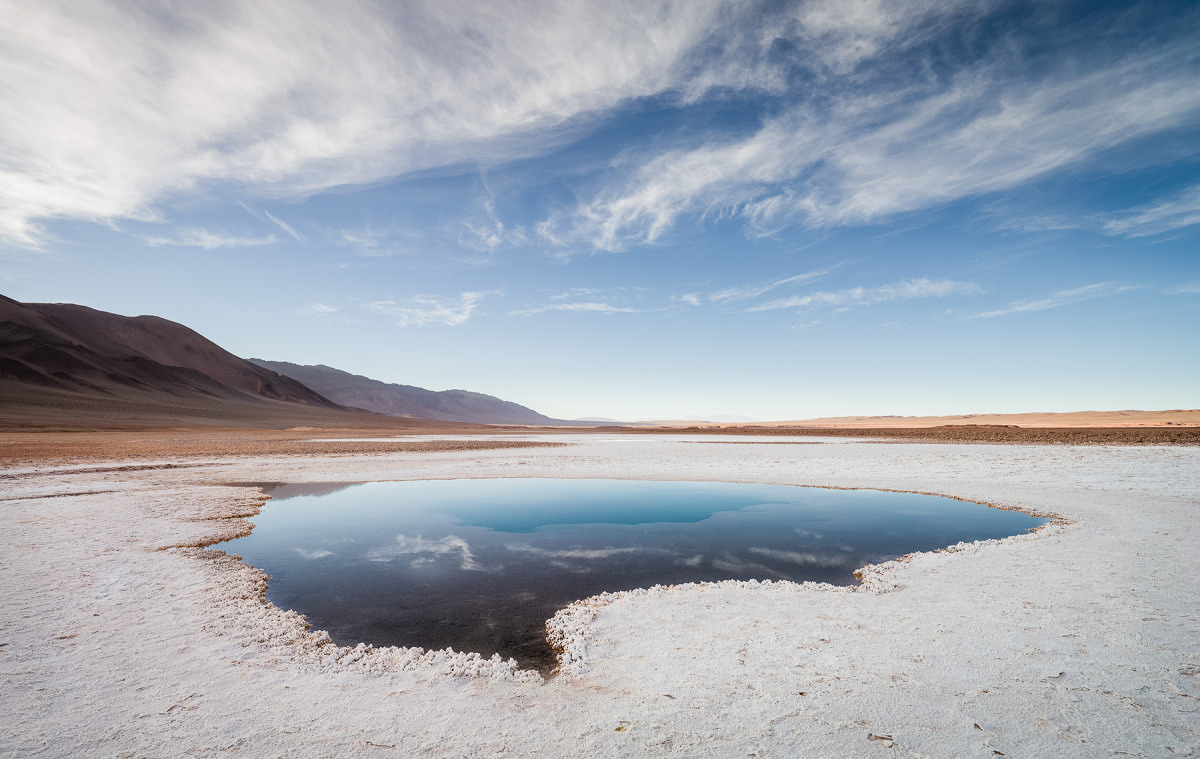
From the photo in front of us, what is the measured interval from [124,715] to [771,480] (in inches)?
644

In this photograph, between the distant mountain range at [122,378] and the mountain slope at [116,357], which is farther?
the mountain slope at [116,357]

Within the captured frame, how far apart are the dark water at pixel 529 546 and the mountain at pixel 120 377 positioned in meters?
56.2

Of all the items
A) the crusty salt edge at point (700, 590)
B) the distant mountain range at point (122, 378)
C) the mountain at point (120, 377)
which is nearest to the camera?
the crusty salt edge at point (700, 590)

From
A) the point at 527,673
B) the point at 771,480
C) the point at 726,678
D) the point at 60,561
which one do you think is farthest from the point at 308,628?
the point at 771,480

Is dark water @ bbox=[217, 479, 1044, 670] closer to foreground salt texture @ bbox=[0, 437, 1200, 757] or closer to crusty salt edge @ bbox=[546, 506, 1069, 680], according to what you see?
crusty salt edge @ bbox=[546, 506, 1069, 680]

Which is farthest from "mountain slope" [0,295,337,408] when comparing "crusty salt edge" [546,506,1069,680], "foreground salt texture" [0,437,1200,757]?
"crusty salt edge" [546,506,1069,680]

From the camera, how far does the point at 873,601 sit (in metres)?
6.08

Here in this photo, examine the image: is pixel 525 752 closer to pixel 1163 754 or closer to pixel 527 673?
pixel 527 673

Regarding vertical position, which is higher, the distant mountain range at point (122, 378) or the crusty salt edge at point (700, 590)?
the distant mountain range at point (122, 378)

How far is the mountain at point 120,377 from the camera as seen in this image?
66.1 metres

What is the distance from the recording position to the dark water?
6.03m

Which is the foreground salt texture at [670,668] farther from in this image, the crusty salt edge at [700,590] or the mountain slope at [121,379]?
the mountain slope at [121,379]

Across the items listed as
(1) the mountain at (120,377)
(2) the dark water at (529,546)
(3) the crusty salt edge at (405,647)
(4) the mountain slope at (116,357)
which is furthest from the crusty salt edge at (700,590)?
(4) the mountain slope at (116,357)

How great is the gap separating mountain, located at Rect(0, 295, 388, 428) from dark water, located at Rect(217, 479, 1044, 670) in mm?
56157
